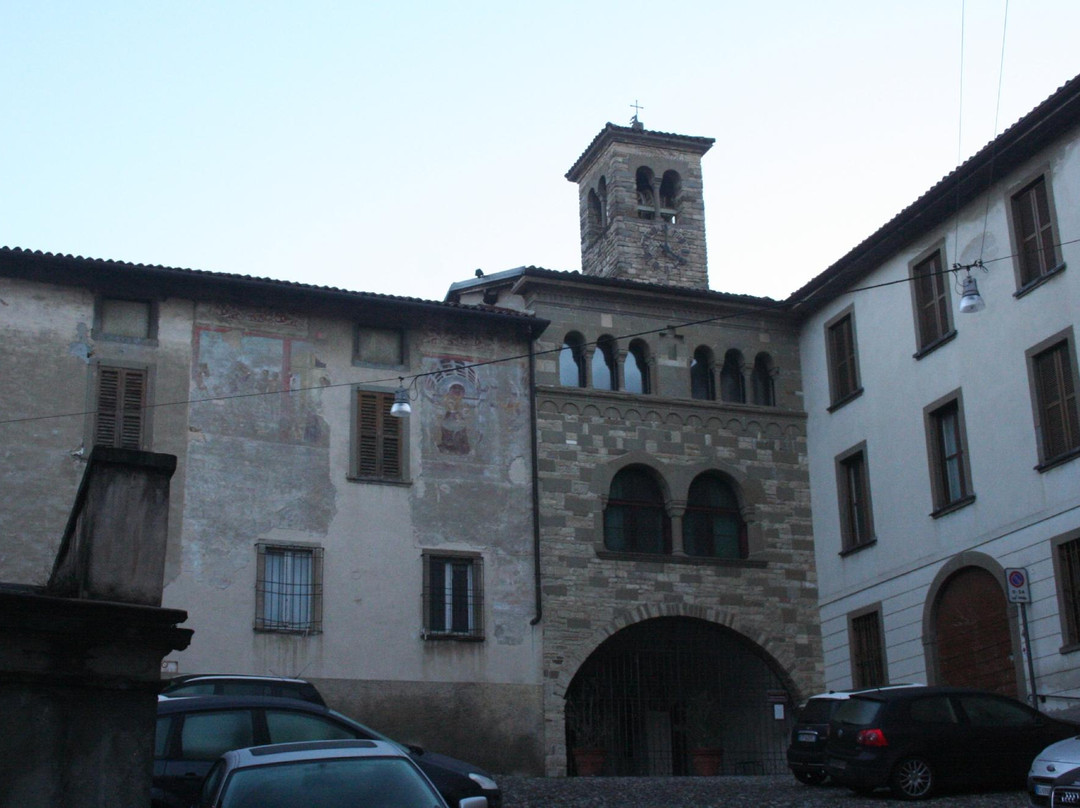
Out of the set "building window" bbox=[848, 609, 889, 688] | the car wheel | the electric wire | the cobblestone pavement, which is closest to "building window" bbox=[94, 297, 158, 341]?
the electric wire

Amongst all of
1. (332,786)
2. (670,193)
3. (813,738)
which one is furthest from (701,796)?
(670,193)

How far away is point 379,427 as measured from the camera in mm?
23875

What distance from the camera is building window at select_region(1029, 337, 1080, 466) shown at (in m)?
20.4

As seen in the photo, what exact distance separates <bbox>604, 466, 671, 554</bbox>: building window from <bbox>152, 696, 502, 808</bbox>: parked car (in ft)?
39.5

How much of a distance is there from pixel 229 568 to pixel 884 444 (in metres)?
10.5

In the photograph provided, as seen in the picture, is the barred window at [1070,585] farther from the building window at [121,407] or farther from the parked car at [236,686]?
the building window at [121,407]

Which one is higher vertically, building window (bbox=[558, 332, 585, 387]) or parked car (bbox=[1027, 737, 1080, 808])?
building window (bbox=[558, 332, 585, 387])

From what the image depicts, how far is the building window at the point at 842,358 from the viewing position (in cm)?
2578

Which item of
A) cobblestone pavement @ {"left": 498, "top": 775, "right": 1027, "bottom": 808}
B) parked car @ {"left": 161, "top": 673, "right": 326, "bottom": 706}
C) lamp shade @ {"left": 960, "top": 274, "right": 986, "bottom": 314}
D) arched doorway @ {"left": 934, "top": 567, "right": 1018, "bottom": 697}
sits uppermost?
lamp shade @ {"left": 960, "top": 274, "right": 986, "bottom": 314}

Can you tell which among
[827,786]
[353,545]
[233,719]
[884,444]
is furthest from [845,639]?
[233,719]

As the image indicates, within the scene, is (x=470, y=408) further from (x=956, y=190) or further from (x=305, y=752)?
(x=305, y=752)

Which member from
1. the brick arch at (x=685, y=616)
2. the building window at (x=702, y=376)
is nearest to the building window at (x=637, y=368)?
the building window at (x=702, y=376)

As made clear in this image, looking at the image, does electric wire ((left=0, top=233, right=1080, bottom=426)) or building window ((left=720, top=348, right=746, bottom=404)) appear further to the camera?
building window ((left=720, top=348, right=746, bottom=404))

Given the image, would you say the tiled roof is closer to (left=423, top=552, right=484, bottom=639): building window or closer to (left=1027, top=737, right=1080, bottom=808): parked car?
(left=423, top=552, right=484, bottom=639): building window
